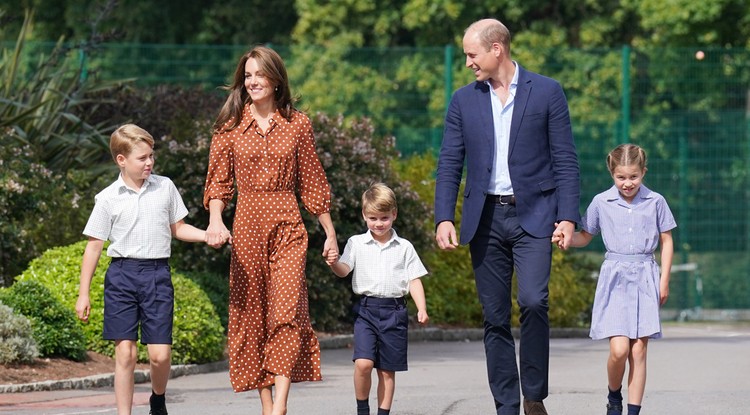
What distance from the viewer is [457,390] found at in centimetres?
995

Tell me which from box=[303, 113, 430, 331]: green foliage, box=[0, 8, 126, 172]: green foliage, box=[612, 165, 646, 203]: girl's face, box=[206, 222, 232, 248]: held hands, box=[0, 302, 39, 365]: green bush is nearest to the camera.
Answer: box=[206, 222, 232, 248]: held hands

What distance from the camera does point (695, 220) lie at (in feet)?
66.9

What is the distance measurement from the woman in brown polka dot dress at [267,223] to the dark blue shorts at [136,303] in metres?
0.37

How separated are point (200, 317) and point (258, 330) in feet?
12.5

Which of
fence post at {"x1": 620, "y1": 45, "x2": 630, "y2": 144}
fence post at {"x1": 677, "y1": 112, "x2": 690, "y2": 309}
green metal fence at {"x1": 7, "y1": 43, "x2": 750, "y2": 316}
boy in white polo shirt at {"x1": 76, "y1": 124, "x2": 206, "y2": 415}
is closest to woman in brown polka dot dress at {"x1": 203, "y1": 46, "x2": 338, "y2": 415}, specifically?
boy in white polo shirt at {"x1": 76, "y1": 124, "x2": 206, "y2": 415}

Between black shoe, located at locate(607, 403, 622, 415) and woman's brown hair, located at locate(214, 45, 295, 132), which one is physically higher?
woman's brown hair, located at locate(214, 45, 295, 132)

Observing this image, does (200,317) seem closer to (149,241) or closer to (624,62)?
(149,241)

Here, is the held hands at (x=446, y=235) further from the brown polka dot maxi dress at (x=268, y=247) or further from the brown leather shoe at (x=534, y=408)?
the brown leather shoe at (x=534, y=408)

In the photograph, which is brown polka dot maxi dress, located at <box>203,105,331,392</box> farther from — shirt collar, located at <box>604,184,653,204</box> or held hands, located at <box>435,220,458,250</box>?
shirt collar, located at <box>604,184,653,204</box>

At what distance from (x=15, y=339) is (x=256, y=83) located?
345 cm

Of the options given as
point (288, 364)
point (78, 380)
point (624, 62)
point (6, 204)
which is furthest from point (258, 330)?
point (624, 62)

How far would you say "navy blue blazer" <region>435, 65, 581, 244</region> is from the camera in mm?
7402

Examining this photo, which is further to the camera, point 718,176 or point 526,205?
point 718,176

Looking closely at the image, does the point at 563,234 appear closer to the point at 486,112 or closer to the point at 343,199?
the point at 486,112
